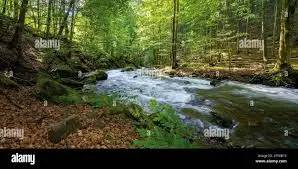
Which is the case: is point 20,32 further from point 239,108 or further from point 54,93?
point 239,108

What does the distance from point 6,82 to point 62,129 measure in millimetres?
4558

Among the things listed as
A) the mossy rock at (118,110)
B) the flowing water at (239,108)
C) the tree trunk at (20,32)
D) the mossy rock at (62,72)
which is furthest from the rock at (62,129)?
the mossy rock at (62,72)

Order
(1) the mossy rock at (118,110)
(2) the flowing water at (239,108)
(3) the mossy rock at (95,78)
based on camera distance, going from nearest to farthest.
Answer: (2) the flowing water at (239,108), (1) the mossy rock at (118,110), (3) the mossy rock at (95,78)

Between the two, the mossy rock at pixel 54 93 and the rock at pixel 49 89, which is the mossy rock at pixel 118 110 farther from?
the rock at pixel 49 89

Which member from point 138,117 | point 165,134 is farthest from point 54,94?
point 165,134

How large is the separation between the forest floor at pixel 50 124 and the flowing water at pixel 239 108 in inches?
118

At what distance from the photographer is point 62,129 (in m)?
7.31

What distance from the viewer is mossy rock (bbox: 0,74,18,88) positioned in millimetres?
10575

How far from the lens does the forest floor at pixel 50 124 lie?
7004 millimetres

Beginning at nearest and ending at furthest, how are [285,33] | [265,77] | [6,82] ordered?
[6,82]
[285,33]
[265,77]

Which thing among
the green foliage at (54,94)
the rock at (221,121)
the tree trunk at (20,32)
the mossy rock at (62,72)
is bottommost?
the rock at (221,121)
